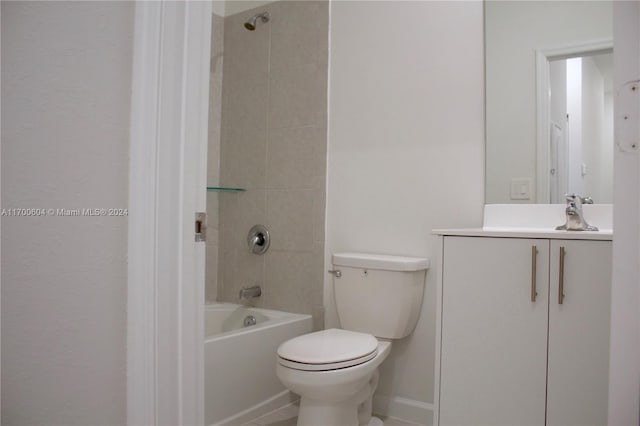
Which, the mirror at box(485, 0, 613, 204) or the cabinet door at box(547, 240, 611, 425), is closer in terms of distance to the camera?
the cabinet door at box(547, 240, 611, 425)

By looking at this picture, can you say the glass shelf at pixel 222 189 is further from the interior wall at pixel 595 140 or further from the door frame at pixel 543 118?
the interior wall at pixel 595 140

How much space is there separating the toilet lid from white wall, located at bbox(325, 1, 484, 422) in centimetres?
41

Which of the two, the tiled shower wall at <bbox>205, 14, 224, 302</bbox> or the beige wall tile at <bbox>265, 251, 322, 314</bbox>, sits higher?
the tiled shower wall at <bbox>205, 14, 224, 302</bbox>

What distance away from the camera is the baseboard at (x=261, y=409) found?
6.58 ft

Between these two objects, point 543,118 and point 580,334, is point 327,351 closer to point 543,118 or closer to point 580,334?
point 580,334

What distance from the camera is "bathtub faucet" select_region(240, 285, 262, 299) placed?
2531mm

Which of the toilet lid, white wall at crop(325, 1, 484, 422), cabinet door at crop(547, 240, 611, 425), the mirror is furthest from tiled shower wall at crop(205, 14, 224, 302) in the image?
cabinet door at crop(547, 240, 611, 425)

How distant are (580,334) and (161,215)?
4.27 feet

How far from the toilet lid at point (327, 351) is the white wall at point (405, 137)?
0.41m

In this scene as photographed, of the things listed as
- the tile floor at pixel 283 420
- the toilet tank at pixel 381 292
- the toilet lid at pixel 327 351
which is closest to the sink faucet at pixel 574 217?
the toilet tank at pixel 381 292

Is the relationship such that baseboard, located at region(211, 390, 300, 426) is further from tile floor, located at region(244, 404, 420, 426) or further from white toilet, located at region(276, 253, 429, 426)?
white toilet, located at region(276, 253, 429, 426)

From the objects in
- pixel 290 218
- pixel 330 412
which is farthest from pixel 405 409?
pixel 290 218

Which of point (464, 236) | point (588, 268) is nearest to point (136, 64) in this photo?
point (464, 236)

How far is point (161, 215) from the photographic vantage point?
28.5 inches
